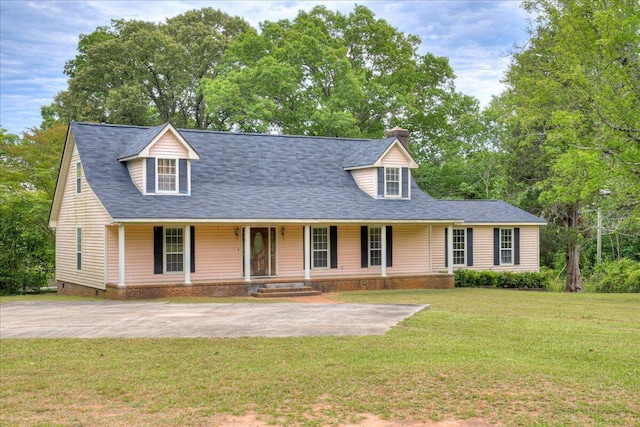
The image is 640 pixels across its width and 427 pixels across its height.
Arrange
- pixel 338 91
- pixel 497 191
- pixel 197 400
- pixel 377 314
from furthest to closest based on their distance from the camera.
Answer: pixel 497 191, pixel 338 91, pixel 377 314, pixel 197 400

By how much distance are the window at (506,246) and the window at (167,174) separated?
15.5 m

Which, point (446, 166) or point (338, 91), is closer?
point (338, 91)

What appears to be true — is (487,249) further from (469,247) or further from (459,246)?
(459,246)

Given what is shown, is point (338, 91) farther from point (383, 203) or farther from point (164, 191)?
point (164, 191)

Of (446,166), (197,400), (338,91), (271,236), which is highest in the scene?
(338,91)

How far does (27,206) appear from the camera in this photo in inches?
1273

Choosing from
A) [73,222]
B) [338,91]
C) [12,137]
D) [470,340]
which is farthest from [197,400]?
[338,91]

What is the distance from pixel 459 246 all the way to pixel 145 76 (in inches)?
954

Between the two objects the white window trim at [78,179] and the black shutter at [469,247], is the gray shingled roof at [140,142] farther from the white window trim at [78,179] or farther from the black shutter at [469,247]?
the black shutter at [469,247]

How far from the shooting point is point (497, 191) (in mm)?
42062

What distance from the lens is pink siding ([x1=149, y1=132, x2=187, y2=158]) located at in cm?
2512

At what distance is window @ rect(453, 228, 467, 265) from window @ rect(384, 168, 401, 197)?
3984 millimetres

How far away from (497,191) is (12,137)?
25864mm

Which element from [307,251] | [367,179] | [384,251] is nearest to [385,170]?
[367,179]
